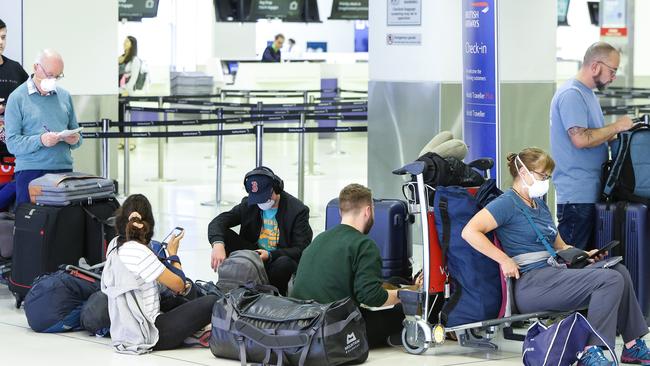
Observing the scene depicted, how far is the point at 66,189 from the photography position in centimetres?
763

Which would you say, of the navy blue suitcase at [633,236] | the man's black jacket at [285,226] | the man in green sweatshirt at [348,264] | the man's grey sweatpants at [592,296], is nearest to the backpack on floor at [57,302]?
the man's black jacket at [285,226]

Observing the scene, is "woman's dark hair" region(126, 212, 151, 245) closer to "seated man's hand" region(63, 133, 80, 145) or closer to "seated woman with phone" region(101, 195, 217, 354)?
"seated woman with phone" region(101, 195, 217, 354)

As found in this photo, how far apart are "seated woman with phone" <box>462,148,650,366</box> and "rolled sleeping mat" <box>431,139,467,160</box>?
33 cm

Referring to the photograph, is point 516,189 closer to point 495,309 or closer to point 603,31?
point 495,309

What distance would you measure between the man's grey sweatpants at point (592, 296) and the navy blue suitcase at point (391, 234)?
924 millimetres

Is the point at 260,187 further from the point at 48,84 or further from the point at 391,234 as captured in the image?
the point at 48,84

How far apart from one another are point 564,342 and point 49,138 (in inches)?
139

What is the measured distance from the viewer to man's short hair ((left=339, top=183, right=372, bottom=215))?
20.8 feet

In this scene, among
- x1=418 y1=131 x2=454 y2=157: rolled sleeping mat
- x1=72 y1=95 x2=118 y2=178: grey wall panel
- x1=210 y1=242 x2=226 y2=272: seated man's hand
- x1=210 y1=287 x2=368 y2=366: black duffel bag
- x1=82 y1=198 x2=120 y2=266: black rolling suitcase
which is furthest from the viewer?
x1=72 y1=95 x2=118 y2=178: grey wall panel

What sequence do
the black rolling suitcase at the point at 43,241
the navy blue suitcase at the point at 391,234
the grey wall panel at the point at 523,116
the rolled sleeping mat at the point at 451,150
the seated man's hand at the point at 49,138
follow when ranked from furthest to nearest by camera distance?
1. the grey wall panel at the point at 523,116
2. the seated man's hand at the point at 49,138
3. the black rolling suitcase at the point at 43,241
4. the navy blue suitcase at the point at 391,234
5. the rolled sleeping mat at the point at 451,150

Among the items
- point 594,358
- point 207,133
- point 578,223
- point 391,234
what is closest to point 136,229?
point 391,234

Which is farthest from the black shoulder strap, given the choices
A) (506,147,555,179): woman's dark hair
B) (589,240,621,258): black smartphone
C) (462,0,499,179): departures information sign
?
(462,0,499,179): departures information sign

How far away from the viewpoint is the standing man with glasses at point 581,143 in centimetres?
709

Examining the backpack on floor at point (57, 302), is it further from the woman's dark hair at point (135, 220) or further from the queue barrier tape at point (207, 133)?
the queue barrier tape at point (207, 133)
